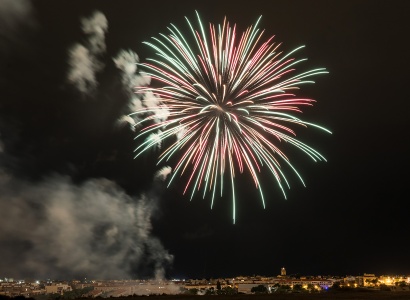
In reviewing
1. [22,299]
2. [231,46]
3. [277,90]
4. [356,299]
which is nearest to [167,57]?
[231,46]

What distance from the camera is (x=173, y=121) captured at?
30.5 metres

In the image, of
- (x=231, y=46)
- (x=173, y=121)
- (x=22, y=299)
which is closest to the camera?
(x=22, y=299)

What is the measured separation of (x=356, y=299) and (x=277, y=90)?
15.4m

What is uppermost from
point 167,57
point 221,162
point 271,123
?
point 167,57

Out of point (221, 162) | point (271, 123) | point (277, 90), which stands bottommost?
point (221, 162)

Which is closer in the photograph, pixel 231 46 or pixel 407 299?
pixel 231 46

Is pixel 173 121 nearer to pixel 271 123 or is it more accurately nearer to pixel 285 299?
pixel 271 123

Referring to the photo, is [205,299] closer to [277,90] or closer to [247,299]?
[247,299]

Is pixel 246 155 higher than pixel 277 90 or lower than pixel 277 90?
lower

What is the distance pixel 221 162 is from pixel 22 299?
47.1 feet

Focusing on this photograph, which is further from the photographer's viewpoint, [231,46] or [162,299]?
[162,299]

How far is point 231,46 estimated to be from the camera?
28594 mm

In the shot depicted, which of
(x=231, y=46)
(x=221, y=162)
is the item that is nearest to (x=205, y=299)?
(x=221, y=162)

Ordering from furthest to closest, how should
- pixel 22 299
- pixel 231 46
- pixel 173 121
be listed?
pixel 173 121 → pixel 231 46 → pixel 22 299
